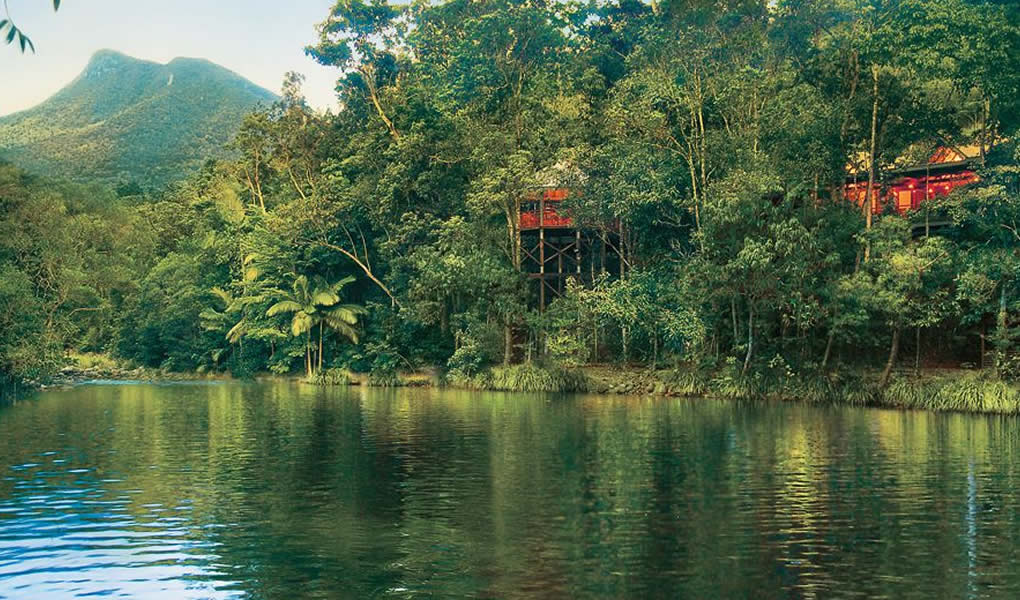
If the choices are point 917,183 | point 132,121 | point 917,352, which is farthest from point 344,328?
point 132,121

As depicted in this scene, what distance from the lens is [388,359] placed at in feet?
153

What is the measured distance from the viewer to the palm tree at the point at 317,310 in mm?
48531

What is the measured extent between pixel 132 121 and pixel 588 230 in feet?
334

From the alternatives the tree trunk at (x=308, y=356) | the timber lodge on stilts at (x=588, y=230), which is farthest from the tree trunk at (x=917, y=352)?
the tree trunk at (x=308, y=356)

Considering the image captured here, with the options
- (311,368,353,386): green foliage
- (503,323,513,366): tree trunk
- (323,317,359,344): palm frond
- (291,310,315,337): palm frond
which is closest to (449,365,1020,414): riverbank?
(503,323,513,366): tree trunk

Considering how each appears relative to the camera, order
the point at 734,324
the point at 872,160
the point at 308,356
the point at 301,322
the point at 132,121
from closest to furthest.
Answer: the point at 872,160 → the point at 734,324 → the point at 301,322 → the point at 308,356 → the point at 132,121

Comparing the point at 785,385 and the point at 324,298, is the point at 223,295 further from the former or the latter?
the point at 785,385

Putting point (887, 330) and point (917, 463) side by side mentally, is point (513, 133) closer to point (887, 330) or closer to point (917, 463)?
point (887, 330)

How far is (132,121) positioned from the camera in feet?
429

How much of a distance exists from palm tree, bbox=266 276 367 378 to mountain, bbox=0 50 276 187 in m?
65.3

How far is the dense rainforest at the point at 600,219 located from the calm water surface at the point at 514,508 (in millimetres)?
7431

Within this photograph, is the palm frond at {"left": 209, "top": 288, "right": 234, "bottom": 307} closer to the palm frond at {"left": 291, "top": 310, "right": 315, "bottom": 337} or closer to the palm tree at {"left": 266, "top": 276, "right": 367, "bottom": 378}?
the palm tree at {"left": 266, "top": 276, "right": 367, "bottom": 378}

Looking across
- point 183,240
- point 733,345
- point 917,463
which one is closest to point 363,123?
point 183,240

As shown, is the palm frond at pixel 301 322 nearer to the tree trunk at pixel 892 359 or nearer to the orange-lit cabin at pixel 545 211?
the orange-lit cabin at pixel 545 211
